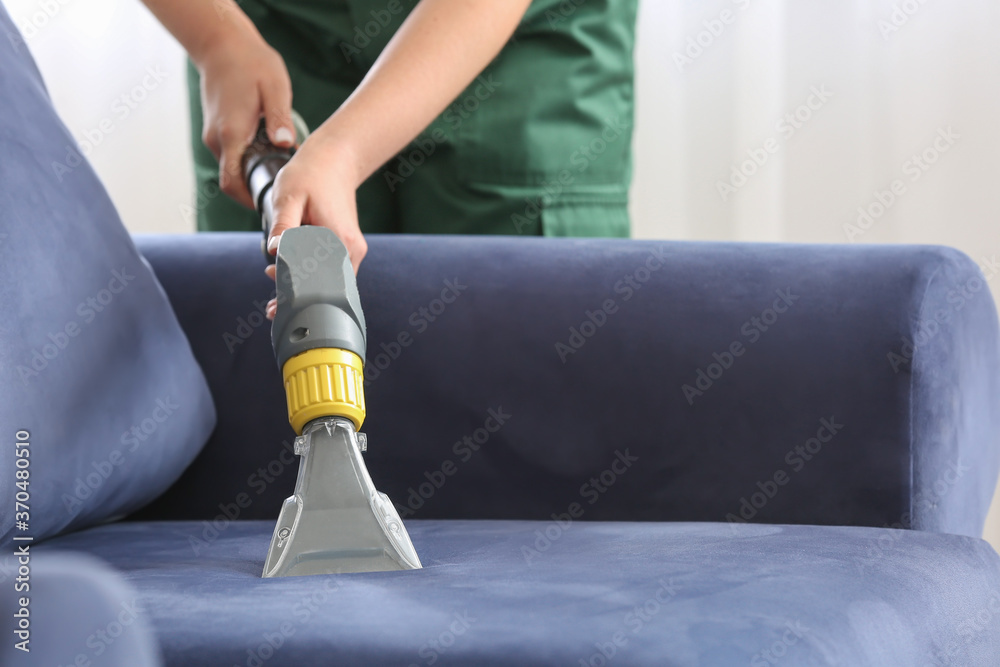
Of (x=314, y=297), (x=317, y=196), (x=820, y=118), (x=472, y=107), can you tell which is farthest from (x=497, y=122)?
(x=820, y=118)

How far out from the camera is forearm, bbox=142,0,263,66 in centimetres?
87

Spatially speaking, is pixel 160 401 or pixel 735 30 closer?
pixel 160 401

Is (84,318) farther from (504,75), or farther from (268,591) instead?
(504,75)

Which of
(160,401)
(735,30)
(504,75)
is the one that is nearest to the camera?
(160,401)

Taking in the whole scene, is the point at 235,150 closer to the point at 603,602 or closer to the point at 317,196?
the point at 317,196

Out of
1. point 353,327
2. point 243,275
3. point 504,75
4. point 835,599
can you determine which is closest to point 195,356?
point 243,275

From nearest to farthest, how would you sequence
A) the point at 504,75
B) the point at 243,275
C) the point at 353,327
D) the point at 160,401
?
the point at 353,327
the point at 160,401
the point at 243,275
the point at 504,75

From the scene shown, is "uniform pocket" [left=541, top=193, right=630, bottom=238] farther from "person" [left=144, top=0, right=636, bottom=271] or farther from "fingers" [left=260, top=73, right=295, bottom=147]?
"fingers" [left=260, top=73, right=295, bottom=147]

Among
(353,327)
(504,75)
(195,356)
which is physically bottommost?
(195,356)

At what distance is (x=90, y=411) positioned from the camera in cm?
62

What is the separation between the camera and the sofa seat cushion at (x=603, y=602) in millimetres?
352

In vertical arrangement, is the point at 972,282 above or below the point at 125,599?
above

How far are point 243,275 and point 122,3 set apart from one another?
0.97 m

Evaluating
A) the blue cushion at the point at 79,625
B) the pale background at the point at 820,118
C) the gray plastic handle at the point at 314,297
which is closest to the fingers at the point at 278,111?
the gray plastic handle at the point at 314,297
